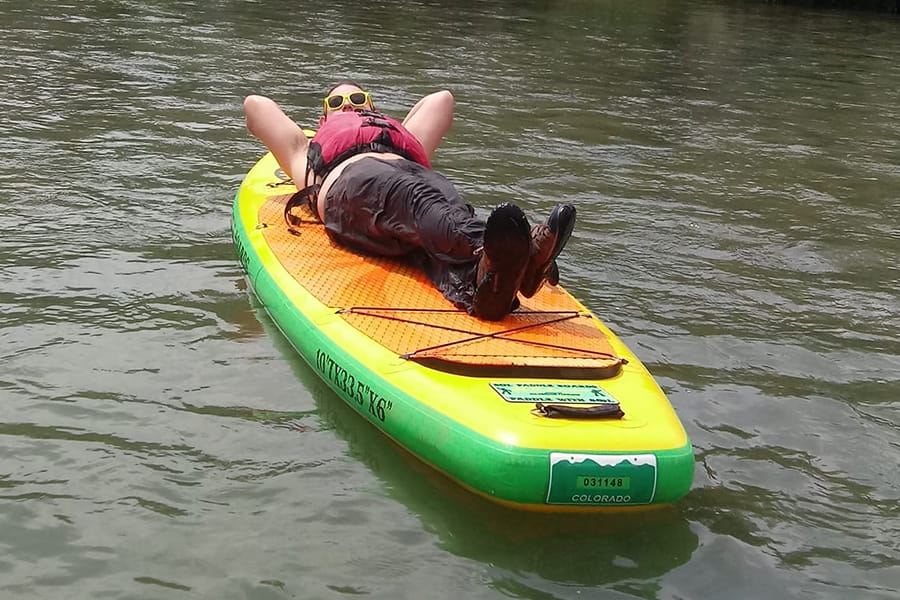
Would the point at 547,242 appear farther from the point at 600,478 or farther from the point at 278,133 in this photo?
the point at 278,133

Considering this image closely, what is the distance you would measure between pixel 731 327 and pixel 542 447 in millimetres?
2375

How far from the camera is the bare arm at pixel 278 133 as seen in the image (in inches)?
238

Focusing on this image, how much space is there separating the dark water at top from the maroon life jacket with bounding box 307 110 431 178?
2.62 ft

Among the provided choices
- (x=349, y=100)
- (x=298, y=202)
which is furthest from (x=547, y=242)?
(x=349, y=100)

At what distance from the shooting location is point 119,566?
3365 mm

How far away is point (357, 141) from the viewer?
559 cm

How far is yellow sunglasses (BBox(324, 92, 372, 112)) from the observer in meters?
6.14

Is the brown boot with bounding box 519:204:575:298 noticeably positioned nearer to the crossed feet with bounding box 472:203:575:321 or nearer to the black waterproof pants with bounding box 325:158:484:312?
the crossed feet with bounding box 472:203:575:321

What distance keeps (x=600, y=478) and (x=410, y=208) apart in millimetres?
1817

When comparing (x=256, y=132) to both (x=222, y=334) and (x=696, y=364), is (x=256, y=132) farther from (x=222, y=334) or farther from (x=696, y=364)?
(x=696, y=364)

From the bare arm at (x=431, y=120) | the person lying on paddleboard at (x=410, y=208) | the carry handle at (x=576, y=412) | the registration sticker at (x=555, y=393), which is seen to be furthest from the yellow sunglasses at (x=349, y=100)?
the carry handle at (x=576, y=412)

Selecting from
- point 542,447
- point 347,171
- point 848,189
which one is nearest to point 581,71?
point 848,189

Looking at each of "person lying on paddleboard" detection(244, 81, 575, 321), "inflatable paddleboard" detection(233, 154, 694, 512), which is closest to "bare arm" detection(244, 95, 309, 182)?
"person lying on paddleboard" detection(244, 81, 575, 321)

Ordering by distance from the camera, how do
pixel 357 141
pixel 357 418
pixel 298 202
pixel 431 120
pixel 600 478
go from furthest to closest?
pixel 431 120
pixel 298 202
pixel 357 141
pixel 357 418
pixel 600 478
